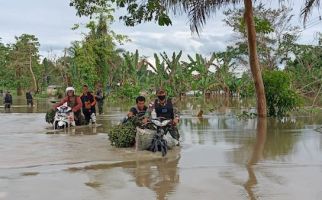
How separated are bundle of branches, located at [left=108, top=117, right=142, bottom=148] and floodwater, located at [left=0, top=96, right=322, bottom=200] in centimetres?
21

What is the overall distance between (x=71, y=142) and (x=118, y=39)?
32.9m

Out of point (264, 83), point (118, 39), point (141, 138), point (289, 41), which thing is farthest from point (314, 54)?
point (141, 138)

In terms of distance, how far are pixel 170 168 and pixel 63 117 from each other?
8.51 m

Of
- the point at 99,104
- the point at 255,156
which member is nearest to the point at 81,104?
the point at 255,156

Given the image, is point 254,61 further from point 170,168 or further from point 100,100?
point 170,168

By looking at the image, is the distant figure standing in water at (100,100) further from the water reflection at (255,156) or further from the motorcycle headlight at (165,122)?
the motorcycle headlight at (165,122)

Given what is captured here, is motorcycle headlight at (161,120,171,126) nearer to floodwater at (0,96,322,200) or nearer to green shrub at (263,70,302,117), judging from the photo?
floodwater at (0,96,322,200)

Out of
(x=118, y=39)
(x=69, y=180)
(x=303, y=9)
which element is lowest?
(x=69, y=180)

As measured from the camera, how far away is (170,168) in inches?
348

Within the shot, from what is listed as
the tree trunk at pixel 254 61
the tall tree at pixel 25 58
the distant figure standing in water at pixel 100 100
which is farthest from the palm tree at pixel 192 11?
the tall tree at pixel 25 58

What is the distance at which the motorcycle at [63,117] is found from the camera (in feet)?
54.2

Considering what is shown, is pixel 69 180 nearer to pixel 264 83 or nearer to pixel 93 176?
pixel 93 176

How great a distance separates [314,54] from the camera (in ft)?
169

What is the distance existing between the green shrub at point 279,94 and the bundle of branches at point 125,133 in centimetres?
1001
